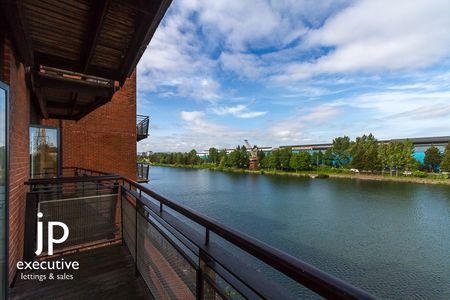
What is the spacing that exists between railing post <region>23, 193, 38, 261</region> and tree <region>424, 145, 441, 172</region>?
55566 millimetres

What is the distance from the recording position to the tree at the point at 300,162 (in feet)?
182

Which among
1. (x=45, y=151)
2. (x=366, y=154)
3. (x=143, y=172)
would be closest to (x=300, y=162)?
(x=366, y=154)

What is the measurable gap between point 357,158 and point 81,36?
5378 centimetres

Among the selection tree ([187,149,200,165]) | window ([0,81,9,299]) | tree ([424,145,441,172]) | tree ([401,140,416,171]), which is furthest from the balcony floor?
tree ([187,149,200,165])

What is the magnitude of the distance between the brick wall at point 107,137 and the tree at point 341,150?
53.1 metres

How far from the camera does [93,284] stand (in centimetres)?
248

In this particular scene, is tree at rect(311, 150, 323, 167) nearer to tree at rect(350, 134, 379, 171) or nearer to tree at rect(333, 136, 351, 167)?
tree at rect(333, 136, 351, 167)

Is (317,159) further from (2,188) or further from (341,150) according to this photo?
(2,188)

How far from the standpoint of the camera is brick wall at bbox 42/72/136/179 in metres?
8.17

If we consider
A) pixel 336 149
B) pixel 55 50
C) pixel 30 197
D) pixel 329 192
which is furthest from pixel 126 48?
pixel 336 149

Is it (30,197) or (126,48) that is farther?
(30,197)

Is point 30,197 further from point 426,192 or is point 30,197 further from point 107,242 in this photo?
point 426,192

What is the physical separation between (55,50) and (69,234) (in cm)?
217

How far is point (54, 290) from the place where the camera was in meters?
2.38
